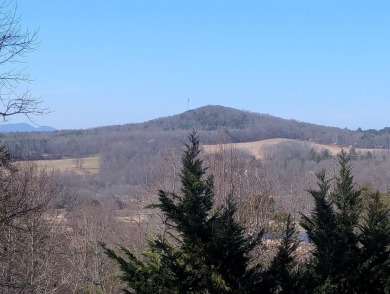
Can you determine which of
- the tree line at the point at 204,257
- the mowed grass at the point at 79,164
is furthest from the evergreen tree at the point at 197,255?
the mowed grass at the point at 79,164

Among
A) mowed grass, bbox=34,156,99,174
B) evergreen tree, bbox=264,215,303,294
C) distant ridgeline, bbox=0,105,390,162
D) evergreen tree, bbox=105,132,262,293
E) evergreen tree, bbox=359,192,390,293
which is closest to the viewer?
evergreen tree, bbox=105,132,262,293

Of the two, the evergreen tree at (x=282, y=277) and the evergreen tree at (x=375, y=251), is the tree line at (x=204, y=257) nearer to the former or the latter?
the evergreen tree at (x=282, y=277)

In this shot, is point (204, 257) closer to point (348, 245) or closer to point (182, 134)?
point (348, 245)

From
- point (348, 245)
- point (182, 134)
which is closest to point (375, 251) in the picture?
point (348, 245)

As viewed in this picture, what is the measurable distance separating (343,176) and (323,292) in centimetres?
368

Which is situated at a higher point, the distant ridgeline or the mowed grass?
the distant ridgeline

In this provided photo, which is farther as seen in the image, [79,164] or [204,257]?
[79,164]

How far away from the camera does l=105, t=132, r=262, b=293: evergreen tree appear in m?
8.43

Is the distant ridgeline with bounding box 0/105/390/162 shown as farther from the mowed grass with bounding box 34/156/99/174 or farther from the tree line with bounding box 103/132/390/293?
the tree line with bounding box 103/132/390/293

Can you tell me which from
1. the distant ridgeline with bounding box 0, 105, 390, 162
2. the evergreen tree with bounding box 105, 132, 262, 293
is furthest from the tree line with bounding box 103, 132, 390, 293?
the distant ridgeline with bounding box 0, 105, 390, 162

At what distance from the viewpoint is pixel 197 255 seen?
858 cm

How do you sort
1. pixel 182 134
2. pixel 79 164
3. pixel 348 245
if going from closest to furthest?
pixel 348 245 < pixel 79 164 < pixel 182 134

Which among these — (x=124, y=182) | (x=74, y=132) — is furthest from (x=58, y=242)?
(x=74, y=132)

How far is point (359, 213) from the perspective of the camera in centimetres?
1171
